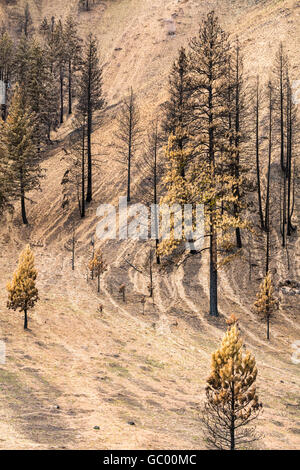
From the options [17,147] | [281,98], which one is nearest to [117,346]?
[17,147]

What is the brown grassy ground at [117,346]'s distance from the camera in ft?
28.5

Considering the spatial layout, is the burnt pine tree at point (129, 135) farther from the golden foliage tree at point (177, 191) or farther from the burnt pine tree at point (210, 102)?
the golden foliage tree at point (177, 191)

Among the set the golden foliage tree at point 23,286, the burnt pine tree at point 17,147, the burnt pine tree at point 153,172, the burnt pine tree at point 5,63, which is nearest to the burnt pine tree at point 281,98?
the burnt pine tree at point 153,172

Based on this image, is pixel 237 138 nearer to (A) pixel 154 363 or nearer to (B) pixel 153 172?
(B) pixel 153 172

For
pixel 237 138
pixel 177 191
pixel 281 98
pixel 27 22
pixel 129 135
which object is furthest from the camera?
pixel 27 22

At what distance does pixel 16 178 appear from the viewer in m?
33.7

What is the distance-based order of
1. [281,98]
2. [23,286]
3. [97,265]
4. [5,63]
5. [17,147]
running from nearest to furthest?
[23,286] < [97,265] < [281,98] < [17,147] < [5,63]

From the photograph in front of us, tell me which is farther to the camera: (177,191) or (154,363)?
(177,191)

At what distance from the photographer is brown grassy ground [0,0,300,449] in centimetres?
870

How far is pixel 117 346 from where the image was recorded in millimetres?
15305

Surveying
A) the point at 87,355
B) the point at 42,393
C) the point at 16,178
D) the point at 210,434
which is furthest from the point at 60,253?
the point at 210,434

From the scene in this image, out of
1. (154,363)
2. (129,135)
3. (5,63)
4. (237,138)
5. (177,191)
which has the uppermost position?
(5,63)
